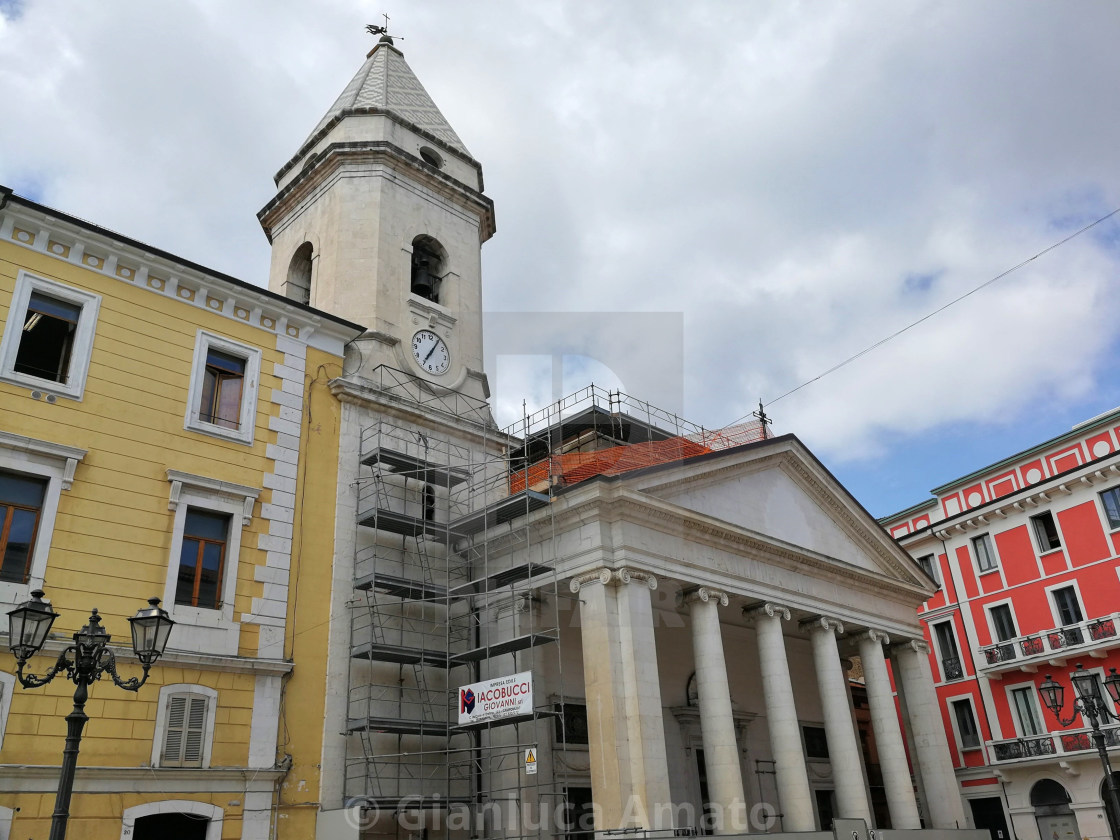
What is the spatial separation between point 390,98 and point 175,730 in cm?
1787

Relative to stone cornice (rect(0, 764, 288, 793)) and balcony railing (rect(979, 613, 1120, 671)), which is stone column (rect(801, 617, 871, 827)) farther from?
stone cornice (rect(0, 764, 288, 793))

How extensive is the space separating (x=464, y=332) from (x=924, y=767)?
57.4ft

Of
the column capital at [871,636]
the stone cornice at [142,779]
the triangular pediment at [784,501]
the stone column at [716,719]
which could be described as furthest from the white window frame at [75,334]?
the column capital at [871,636]

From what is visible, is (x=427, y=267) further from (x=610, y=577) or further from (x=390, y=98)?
(x=610, y=577)

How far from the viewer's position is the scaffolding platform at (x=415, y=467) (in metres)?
19.0

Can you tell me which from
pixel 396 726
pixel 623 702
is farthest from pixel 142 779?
pixel 623 702

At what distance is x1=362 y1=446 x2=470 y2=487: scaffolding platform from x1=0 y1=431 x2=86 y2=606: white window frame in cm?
566

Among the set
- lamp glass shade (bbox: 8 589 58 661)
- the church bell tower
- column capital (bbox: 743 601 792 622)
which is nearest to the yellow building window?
the church bell tower

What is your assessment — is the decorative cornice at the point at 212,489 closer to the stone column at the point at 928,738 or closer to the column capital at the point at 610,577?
the column capital at the point at 610,577

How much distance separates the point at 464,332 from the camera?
2362cm

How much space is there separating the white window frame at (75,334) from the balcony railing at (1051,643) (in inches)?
1135

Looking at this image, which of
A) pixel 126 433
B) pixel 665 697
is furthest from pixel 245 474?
pixel 665 697

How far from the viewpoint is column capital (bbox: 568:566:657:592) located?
58.5 ft

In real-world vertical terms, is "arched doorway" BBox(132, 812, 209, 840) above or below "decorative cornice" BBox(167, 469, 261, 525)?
below
